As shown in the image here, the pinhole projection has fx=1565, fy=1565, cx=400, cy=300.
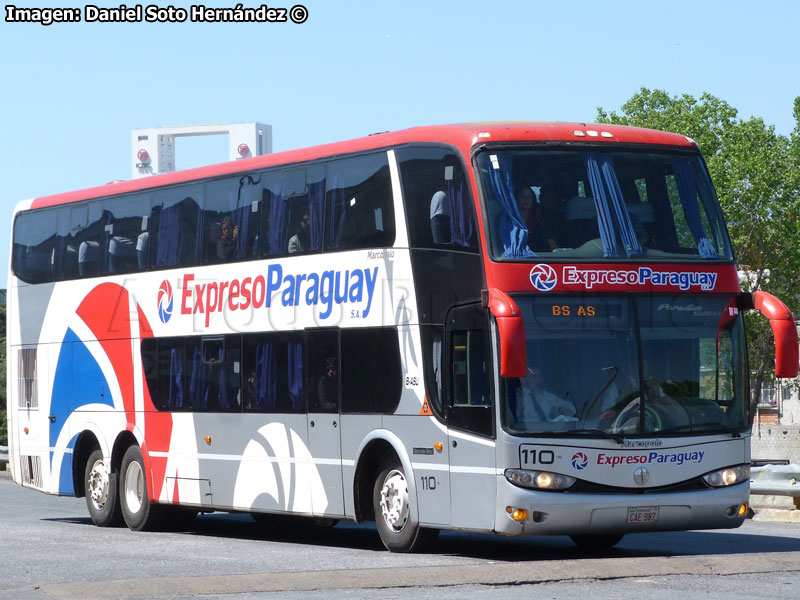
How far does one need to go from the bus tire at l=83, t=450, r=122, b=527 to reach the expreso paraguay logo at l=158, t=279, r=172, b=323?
2447mm

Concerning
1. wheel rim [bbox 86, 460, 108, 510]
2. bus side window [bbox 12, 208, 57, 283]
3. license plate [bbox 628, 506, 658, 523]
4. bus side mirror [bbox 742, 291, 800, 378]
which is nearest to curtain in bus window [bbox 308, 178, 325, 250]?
license plate [bbox 628, 506, 658, 523]

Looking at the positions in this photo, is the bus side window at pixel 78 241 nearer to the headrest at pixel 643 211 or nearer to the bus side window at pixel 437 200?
the bus side window at pixel 437 200

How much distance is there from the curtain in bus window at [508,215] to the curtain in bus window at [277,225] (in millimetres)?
3557

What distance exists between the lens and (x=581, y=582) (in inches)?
461

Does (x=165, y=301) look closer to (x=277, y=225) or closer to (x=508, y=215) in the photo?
(x=277, y=225)

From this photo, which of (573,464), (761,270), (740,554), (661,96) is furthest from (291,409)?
(661,96)

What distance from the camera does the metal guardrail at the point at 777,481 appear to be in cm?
1872

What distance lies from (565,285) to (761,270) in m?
60.0

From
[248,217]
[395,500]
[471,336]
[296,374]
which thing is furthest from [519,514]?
[248,217]

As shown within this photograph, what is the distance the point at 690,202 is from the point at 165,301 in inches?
283

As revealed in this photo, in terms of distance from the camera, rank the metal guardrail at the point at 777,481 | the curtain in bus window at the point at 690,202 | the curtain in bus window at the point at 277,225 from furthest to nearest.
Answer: the metal guardrail at the point at 777,481
the curtain in bus window at the point at 277,225
the curtain in bus window at the point at 690,202

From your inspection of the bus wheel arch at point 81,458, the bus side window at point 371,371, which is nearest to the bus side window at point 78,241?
the bus wheel arch at point 81,458

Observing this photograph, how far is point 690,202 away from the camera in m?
14.7

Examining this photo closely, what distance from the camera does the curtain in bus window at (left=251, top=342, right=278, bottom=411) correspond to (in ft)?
56.0
